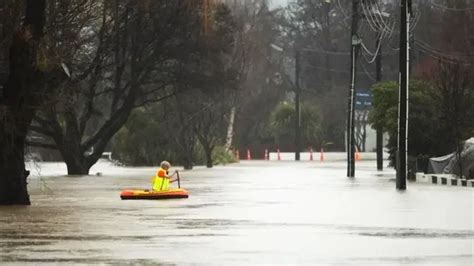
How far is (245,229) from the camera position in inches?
808

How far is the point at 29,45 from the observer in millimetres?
26547

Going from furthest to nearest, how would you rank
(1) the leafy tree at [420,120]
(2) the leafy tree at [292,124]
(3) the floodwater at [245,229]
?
1. (2) the leafy tree at [292,124]
2. (1) the leafy tree at [420,120]
3. (3) the floodwater at [245,229]

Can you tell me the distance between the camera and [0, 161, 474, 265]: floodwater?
51.4 feet

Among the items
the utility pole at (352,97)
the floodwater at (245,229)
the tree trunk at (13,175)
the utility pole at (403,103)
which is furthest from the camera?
the utility pole at (352,97)

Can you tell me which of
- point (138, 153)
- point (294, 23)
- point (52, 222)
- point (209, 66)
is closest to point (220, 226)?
point (52, 222)

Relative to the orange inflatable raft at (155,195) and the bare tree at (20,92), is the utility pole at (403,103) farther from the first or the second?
the bare tree at (20,92)

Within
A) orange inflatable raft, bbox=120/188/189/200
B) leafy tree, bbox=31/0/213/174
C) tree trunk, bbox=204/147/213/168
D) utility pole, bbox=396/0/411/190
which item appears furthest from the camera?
tree trunk, bbox=204/147/213/168

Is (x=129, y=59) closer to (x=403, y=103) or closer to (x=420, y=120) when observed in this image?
(x=420, y=120)

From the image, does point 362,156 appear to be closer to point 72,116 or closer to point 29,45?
point 72,116

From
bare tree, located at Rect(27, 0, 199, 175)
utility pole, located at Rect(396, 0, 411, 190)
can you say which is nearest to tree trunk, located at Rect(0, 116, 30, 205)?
utility pole, located at Rect(396, 0, 411, 190)

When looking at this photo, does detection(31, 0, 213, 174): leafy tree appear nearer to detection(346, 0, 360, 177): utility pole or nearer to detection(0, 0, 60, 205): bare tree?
detection(346, 0, 360, 177): utility pole

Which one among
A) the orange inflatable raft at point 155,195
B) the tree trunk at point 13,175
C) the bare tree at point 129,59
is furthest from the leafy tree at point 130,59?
the tree trunk at point 13,175

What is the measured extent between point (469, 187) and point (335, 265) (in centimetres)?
2612

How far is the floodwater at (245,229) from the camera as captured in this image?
617 inches
